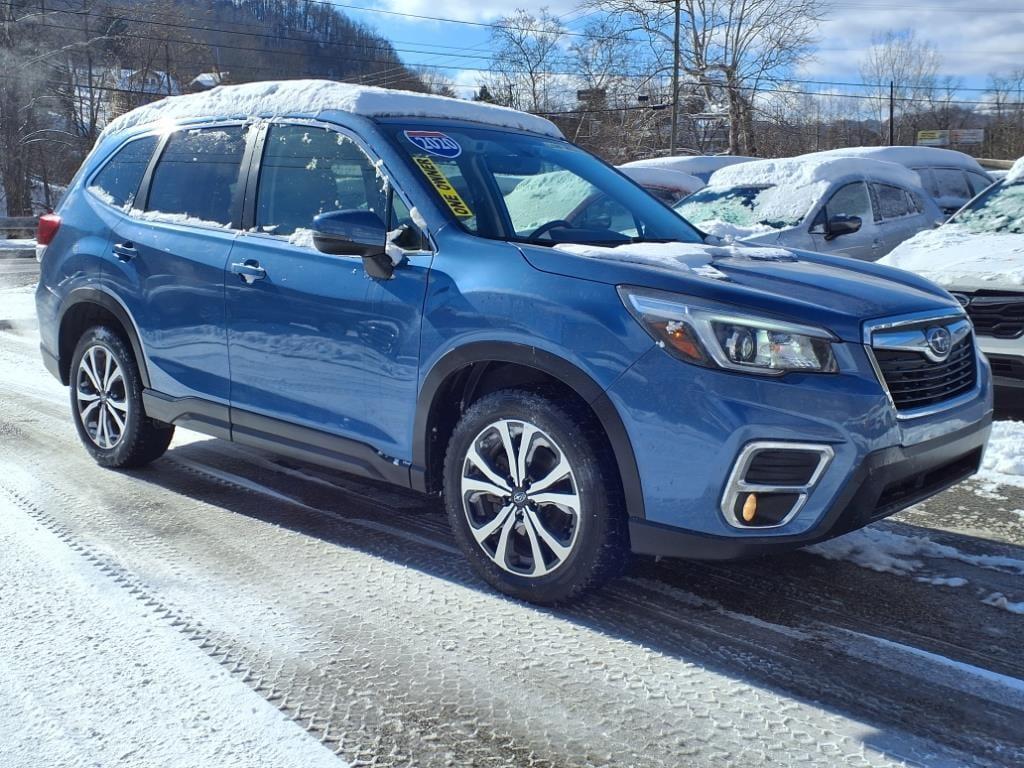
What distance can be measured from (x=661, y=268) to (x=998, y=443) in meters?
3.14

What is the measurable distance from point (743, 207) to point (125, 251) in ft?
22.4

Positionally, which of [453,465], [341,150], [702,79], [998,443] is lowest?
[998,443]

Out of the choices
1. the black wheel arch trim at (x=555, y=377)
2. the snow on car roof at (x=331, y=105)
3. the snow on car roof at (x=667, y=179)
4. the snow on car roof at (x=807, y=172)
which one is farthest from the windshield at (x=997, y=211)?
the snow on car roof at (x=667, y=179)

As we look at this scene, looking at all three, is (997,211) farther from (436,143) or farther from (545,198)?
(436,143)

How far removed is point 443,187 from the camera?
148 inches

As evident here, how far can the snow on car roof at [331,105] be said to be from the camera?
4.08 metres

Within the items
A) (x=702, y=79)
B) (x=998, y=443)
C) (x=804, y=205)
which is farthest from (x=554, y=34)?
(x=998, y=443)

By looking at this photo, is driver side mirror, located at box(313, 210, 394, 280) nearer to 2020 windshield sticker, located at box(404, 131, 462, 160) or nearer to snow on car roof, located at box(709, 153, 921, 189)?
2020 windshield sticker, located at box(404, 131, 462, 160)

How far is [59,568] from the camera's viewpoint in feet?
12.1

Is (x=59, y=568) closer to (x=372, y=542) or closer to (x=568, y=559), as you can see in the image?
(x=372, y=542)

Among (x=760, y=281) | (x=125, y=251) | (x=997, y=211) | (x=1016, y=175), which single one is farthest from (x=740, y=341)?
(x=1016, y=175)

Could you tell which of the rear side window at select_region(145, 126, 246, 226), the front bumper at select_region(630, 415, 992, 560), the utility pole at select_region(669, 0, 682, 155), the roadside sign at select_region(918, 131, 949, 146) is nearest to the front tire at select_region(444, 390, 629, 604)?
the front bumper at select_region(630, 415, 992, 560)

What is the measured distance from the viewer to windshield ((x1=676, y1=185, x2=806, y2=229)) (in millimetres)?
9547

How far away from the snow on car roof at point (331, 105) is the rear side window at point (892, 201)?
6377 millimetres
